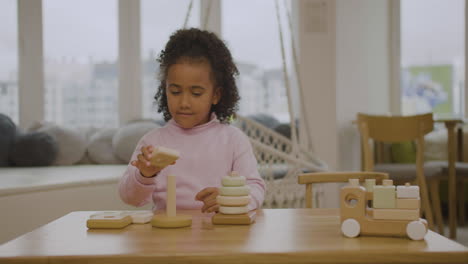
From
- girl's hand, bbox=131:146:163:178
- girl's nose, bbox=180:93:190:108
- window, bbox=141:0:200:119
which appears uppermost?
window, bbox=141:0:200:119

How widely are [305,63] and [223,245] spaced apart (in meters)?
3.04

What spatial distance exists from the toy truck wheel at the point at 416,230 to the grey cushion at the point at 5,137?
290 centimetres

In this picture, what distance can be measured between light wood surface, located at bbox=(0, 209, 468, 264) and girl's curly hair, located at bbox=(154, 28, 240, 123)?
26.1 inches

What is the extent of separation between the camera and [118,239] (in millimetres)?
891

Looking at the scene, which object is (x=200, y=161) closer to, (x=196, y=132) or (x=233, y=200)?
(x=196, y=132)

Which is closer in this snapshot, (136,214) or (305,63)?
(136,214)

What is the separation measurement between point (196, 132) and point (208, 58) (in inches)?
9.0

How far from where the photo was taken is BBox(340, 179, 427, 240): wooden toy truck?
89cm

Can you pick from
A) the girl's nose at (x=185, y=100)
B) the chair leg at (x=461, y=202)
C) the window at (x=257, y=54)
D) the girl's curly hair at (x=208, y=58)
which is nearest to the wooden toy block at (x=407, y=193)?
the girl's nose at (x=185, y=100)

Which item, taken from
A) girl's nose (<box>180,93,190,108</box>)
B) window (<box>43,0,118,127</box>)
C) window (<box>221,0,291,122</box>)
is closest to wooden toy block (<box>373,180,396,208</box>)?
girl's nose (<box>180,93,190,108</box>)

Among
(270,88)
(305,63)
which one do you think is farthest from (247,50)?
(305,63)

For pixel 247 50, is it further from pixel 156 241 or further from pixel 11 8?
pixel 156 241

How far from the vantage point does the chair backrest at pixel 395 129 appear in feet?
11.1

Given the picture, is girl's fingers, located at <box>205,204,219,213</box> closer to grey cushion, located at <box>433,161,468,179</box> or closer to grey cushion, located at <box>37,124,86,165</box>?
grey cushion, located at <box>37,124,86,165</box>
